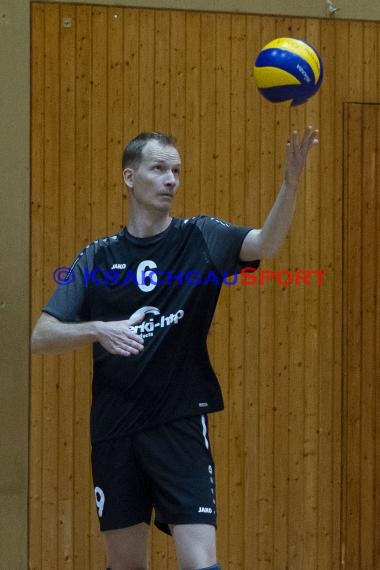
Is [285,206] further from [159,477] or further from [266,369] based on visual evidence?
[266,369]

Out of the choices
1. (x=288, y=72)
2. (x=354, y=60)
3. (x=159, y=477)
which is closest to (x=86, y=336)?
(x=159, y=477)

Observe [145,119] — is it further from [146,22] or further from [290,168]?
[290,168]

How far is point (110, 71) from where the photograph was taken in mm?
7703

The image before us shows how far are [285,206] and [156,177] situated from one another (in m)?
0.77

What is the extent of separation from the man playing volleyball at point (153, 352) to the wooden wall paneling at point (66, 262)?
2.27 m

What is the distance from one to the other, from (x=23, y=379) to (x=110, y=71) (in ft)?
7.11

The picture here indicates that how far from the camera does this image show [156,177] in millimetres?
5316

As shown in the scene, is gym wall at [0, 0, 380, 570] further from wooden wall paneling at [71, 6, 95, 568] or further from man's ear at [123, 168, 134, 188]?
man's ear at [123, 168, 134, 188]

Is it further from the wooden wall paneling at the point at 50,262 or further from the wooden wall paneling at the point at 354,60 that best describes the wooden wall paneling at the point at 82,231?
the wooden wall paneling at the point at 354,60

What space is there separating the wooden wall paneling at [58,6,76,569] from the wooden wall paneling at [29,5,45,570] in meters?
0.13

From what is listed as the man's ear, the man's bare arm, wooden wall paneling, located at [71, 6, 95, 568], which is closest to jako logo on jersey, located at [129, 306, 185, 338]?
the man's bare arm

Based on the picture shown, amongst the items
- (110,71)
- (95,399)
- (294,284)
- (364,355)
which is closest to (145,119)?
(110,71)

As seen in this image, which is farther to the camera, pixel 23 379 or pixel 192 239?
pixel 23 379

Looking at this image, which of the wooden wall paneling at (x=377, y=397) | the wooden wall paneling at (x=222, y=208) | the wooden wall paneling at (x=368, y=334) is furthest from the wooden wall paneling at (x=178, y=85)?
the wooden wall paneling at (x=377, y=397)
